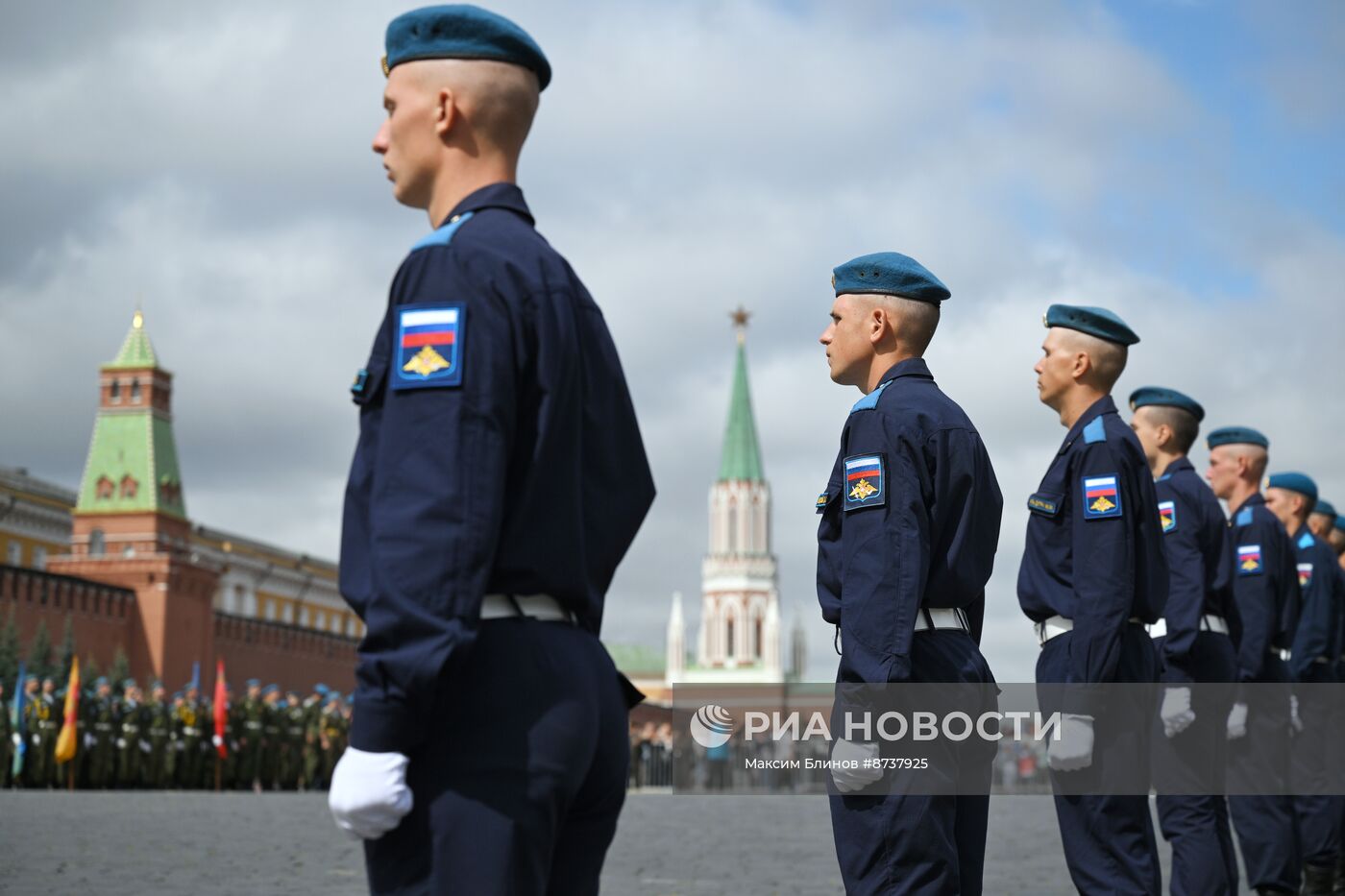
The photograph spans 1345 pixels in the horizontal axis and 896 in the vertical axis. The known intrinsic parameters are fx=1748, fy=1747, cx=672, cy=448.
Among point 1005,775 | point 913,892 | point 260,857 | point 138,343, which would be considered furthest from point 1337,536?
point 138,343

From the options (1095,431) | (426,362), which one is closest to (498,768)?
(426,362)

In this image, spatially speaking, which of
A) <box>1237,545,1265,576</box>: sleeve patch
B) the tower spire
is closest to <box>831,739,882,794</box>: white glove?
<box>1237,545,1265,576</box>: sleeve patch

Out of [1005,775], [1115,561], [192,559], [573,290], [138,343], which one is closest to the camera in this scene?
[573,290]

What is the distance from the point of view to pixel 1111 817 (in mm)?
5340

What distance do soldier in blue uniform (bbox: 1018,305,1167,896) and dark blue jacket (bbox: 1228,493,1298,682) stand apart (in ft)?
9.44

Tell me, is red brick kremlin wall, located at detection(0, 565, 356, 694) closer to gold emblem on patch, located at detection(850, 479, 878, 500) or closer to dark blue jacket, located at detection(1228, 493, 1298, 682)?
dark blue jacket, located at detection(1228, 493, 1298, 682)

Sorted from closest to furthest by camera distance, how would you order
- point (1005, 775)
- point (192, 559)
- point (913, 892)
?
point (913, 892) → point (1005, 775) → point (192, 559)

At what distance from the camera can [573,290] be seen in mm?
2859

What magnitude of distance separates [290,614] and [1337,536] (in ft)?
264

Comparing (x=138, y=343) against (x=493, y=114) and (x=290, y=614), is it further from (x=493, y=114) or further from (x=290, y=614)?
(x=493, y=114)

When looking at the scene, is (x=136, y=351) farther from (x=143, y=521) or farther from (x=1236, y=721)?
(x=1236, y=721)

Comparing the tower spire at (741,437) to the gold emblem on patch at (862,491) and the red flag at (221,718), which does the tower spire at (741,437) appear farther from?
the gold emblem on patch at (862,491)

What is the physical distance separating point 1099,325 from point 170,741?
2569 cm

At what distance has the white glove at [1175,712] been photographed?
6438mm
